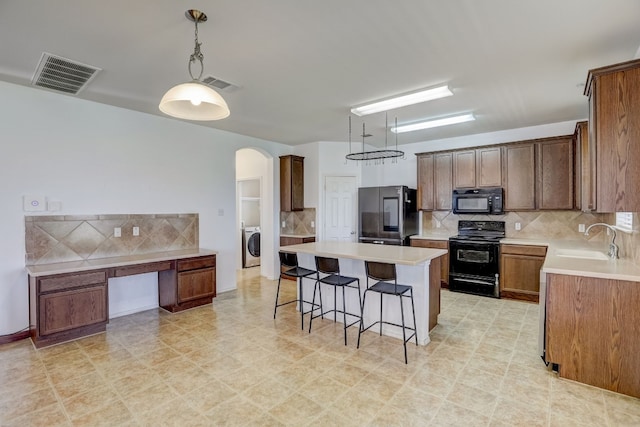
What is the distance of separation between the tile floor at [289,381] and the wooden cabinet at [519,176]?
1929 mm

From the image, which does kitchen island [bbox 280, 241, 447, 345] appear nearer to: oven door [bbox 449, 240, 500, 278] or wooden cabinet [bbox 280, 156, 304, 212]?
oven door [bbox 449, 240, 500, 278]

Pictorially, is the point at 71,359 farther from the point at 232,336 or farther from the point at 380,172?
the point at 380,172

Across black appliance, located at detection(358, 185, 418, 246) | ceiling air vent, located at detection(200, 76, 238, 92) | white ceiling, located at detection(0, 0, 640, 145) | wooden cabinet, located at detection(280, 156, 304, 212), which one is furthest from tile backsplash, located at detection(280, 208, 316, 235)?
ceiling air vent, located at detection(200, 76, 238, 92)

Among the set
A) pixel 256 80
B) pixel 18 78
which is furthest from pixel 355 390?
pixel 18 78

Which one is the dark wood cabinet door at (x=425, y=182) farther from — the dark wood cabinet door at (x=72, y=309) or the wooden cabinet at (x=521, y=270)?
the dark wood cabinet door at (x=72, y=309)

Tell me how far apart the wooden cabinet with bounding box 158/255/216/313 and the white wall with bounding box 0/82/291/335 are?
1.23 ft

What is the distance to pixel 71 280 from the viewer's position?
326cm

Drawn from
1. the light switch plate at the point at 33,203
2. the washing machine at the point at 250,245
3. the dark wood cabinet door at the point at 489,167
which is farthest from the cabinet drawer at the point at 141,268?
the dark wood cabinet door at the point at 489,167

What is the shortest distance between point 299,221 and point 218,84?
11.5 feet

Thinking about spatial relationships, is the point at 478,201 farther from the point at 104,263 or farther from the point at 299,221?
the point at 104,263

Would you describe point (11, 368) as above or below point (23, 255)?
below

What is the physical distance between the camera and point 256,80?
10.4 ft

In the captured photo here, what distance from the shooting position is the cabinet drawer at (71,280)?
3.12 metres

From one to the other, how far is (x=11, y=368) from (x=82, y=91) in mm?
2709
